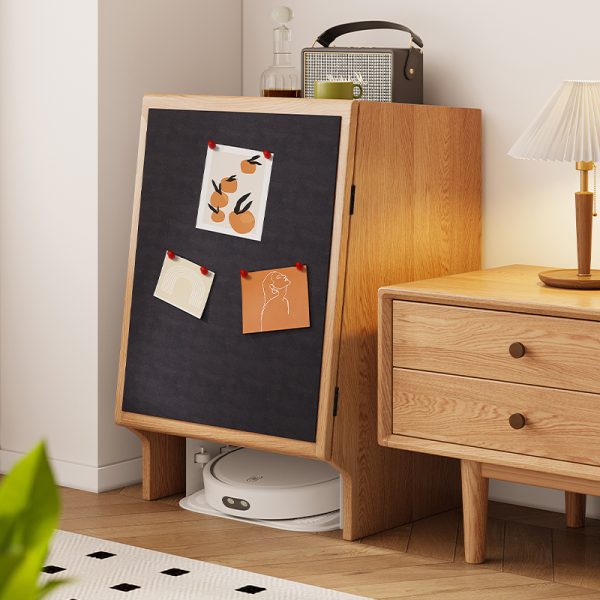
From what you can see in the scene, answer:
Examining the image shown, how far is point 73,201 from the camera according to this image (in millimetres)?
2682

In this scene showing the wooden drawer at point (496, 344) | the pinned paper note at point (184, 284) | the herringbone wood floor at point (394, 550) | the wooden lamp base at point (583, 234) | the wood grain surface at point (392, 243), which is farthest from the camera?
the pinned paper note at point (184, 284)

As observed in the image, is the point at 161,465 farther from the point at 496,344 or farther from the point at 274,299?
the point at 496,344

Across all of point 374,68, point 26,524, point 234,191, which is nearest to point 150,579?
point 234,191

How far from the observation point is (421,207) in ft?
8.04

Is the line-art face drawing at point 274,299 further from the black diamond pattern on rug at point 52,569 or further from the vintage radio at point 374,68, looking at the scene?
the black diamond pattern on rug at point 52,569

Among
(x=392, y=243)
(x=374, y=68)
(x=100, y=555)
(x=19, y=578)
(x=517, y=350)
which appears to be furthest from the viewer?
(x=374, y=68)

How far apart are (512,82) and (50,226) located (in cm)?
121

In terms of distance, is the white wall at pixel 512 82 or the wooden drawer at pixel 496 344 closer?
the wooden drawer at pixel 496 344

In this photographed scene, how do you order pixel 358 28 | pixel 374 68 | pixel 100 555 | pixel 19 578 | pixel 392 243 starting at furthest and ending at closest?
pixel 358 28
pixel 374 68
pixel 392 243
pixel 100 555
pixel 19 578

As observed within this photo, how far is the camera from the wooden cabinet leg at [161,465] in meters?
2.65

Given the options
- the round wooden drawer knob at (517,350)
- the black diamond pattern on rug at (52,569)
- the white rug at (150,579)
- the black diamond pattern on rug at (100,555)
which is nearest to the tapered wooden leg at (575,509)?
the round wooden drawer knob at (517,350)

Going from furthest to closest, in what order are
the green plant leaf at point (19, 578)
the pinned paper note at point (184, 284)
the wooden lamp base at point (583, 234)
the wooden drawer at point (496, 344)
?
1. the pinned paper note at point (184, 284)
2. the wooden lamp base at point (583, 234)
3. the wooden drawer at point (496, 344)
4. the green plant leaf at point (19, 578)

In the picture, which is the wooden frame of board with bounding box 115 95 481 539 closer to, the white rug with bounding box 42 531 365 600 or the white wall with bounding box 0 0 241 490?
the white wall with bounding box 0 0 241 490

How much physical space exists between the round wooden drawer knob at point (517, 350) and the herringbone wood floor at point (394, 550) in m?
0.45
